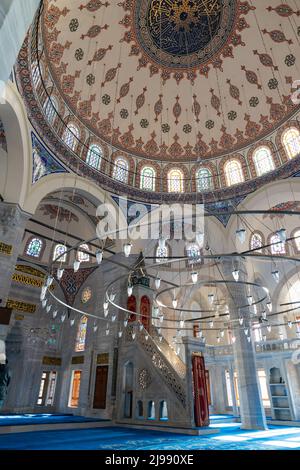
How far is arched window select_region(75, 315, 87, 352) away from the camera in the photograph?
49.0 ft

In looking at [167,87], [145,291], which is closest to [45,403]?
[145,291]

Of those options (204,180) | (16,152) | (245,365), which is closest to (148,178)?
(204,180)

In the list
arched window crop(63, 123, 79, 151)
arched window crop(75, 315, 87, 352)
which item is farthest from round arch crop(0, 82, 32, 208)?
arched window crop(75, 315, 87, 352)

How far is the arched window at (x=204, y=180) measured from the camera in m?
14.6

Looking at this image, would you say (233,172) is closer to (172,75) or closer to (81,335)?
(172,75)

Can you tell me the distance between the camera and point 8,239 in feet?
29.9

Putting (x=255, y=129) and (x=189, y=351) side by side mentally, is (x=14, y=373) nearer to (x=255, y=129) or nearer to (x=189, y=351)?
(x=189, y=351)

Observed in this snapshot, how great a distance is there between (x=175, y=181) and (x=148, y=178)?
4.52ft

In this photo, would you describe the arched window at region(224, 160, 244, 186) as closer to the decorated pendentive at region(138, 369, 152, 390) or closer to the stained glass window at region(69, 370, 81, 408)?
the decorated pendentive at region(138, 369, 152, 390)

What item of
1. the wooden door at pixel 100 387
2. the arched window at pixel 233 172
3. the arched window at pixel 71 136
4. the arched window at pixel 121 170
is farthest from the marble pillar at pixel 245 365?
the arched window at pixel 71 136

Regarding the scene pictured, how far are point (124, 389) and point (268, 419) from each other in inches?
293

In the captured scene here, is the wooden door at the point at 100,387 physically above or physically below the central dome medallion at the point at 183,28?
below

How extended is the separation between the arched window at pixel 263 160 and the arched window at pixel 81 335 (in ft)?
36.2

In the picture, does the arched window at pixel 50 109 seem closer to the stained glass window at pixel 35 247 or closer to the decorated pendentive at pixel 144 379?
the stained glass window at pixel 35 247
